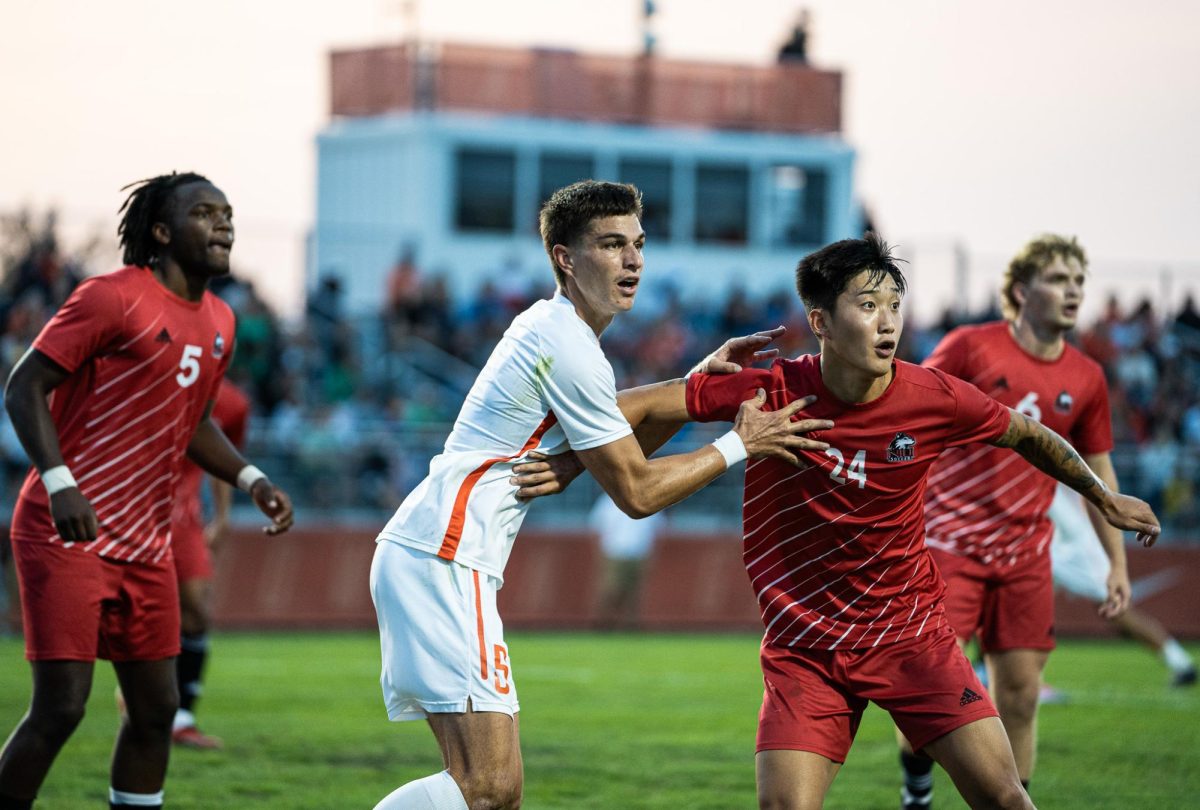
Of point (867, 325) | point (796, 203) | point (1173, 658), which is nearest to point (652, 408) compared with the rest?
point (867, 325)

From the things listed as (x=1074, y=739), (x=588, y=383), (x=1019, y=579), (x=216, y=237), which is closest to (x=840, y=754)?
(x=588, y=383)

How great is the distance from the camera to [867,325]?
5.98 m

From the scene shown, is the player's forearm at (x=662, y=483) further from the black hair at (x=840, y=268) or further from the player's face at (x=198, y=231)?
the player's face at (x=198, y=231)

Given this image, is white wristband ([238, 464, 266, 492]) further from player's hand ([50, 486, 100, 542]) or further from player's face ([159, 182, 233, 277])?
player's hand ([50, 486, 100, 542])

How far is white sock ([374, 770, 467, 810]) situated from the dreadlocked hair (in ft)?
8.73

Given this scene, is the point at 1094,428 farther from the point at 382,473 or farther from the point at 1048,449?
the point at 382,473

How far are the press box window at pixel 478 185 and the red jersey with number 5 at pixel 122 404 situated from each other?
25273 millimetres

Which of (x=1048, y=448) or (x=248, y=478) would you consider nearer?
(x=1048, y=448)

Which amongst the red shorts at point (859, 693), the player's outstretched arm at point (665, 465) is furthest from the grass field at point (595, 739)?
the player's outstretched arm at point (665, 465)

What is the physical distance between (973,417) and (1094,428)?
2176mm

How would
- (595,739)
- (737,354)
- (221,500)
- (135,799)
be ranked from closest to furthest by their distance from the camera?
(737,354) → (135,799) → (221,500) → (595,739)

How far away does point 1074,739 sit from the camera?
1165cm

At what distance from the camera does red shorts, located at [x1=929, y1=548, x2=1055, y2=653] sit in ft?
26.5

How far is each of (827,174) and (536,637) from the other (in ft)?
53.0
